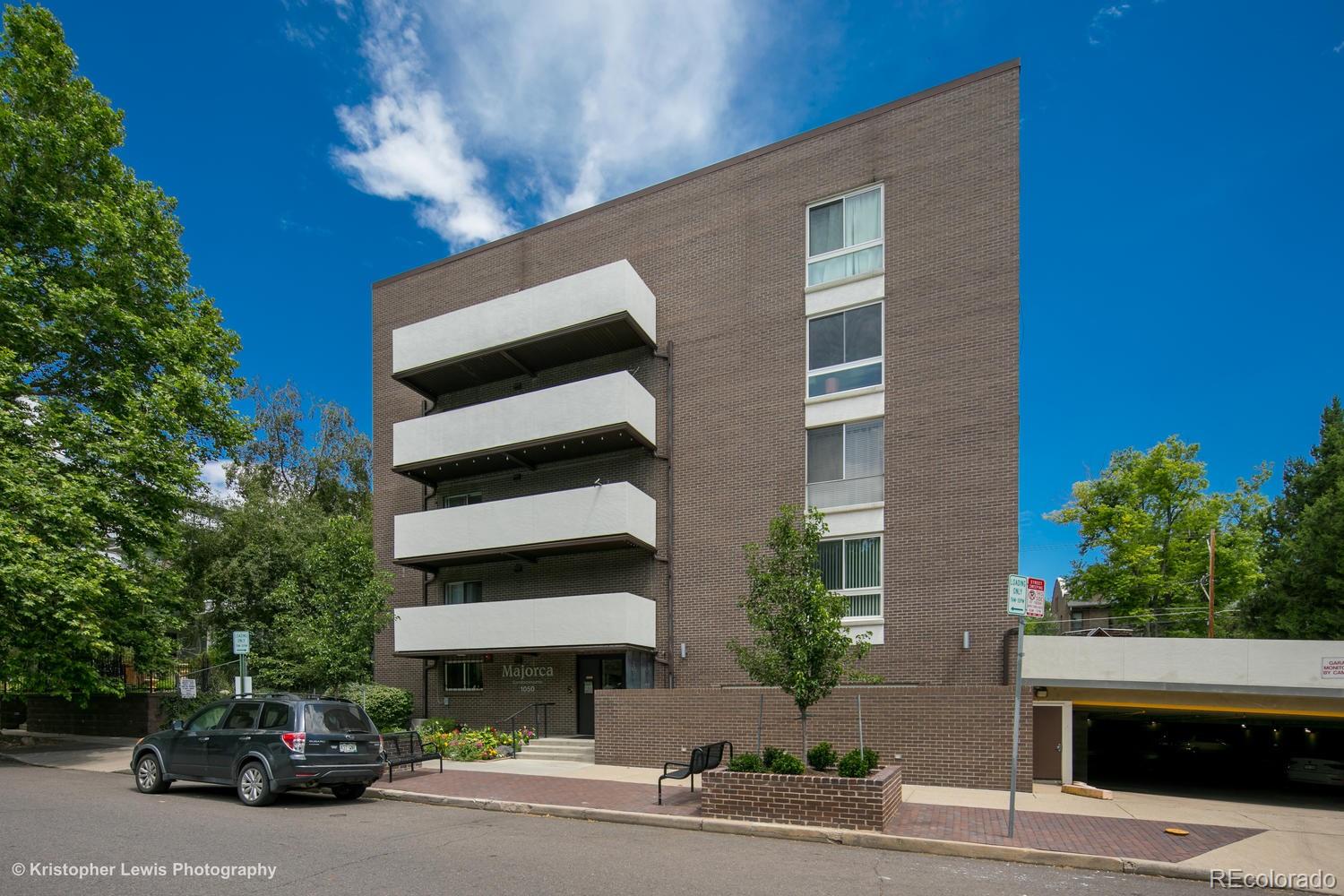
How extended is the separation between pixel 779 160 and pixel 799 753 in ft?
45.4

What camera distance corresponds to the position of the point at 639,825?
1101cm

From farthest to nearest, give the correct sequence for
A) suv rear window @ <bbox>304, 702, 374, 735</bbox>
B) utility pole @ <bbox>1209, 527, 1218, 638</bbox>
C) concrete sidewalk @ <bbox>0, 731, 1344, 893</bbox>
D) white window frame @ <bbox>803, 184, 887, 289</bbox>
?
1. utility pole @ <bbox>1209, 527, 1218, 638</bbox>
2. white window frame @ <bbox>803, 184, 887, 289</bbox>
3. suv rear window @ <bbox>304, 702, 374, 735</bbox>
4. concrete sidewalk @ <bbox>0, 731, 1344, 893</bbox>

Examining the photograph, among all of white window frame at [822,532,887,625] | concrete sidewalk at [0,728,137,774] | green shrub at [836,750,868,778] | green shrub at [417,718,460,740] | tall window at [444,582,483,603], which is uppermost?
white window frame at [822,532,887,625]

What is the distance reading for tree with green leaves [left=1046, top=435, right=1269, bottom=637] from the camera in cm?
3462

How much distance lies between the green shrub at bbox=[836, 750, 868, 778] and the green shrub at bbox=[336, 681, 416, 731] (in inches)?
510

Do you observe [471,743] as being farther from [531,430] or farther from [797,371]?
[797,371]

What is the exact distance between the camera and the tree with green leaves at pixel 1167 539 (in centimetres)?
3462

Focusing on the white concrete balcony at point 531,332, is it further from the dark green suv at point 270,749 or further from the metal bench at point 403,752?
the dark green suv at point 270,749

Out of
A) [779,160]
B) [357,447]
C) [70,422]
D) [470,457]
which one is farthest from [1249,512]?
[70,422]

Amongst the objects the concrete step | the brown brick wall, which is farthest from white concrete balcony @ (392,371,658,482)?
the concrete step

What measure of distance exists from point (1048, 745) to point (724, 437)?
948 centimetres

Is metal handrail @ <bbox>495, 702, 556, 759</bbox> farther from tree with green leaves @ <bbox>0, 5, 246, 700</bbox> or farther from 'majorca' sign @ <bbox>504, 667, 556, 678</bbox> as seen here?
tree with green leaves @ <bbox>0, 5, 246, 700</bbox>

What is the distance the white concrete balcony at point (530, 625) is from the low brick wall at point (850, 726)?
5.83 feet

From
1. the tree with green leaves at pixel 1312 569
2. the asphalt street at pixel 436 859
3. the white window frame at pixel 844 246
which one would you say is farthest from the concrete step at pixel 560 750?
the tree with green leaves at pixel 1312 569
